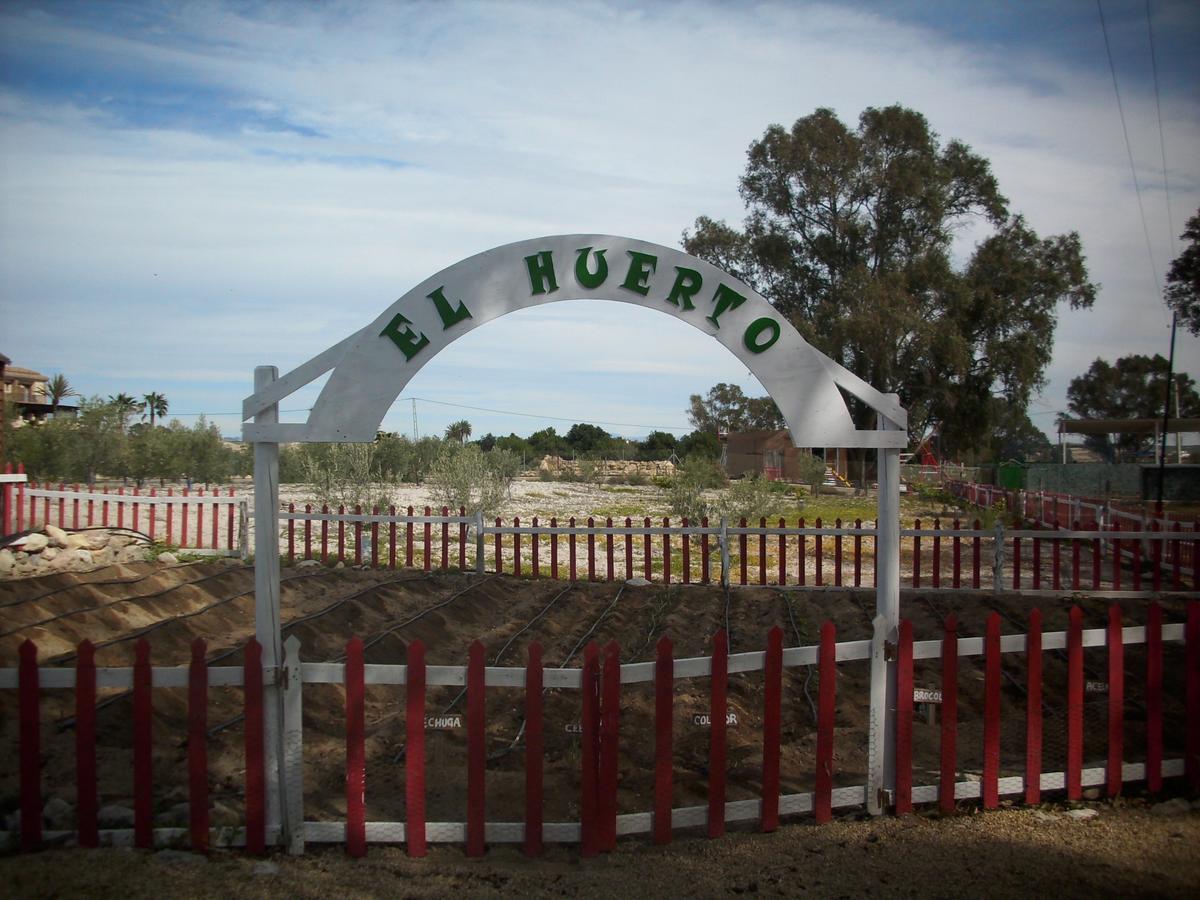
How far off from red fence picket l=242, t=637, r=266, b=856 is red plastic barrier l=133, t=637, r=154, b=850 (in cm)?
42

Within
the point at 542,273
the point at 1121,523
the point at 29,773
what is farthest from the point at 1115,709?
the point at 1121,523

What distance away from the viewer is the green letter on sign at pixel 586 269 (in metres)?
4.45

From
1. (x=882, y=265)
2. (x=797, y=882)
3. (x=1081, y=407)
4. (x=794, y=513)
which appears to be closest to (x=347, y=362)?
(x=797, y=882)

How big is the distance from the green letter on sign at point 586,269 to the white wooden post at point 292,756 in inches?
86.2

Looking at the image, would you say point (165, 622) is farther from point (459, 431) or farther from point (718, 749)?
point (459, 431)

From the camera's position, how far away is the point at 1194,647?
16.8 feet

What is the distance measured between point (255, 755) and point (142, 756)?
1.66ft

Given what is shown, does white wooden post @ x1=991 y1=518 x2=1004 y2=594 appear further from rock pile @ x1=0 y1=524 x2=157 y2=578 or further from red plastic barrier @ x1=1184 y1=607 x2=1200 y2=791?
rock pile @ x1=0 y1=524 x2=157 y2=578

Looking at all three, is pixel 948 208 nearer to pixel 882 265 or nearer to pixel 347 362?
pixel 882 265

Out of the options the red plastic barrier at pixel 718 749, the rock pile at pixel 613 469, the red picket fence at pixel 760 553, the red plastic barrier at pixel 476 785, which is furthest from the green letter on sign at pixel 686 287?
the rock pile at pixel 613 469

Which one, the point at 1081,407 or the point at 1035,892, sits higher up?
the point at 1081,407

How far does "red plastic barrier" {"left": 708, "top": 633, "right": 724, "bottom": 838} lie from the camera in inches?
173

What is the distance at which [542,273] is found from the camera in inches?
175

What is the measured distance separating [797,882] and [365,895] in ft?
5.98
